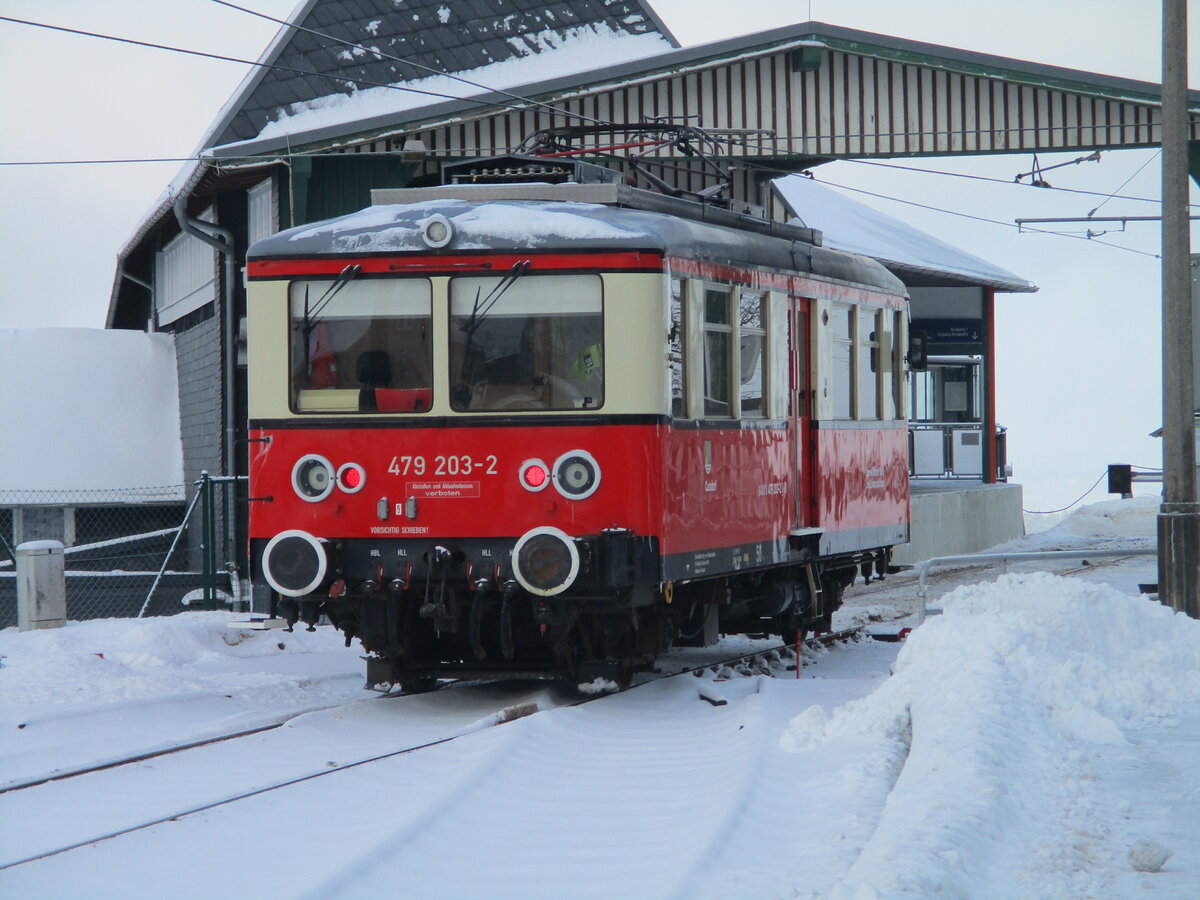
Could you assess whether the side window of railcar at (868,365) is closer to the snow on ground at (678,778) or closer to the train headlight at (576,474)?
the snow on ground at (678,778)

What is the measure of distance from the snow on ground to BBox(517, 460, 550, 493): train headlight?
128 centimetres

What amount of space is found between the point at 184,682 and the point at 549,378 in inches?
139

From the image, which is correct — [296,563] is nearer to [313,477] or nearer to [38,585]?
[313,477]

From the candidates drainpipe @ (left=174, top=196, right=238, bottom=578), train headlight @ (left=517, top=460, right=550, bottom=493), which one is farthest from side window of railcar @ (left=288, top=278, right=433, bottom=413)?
drainpipe @ (left=174, top=196, right=238, bottom=578)

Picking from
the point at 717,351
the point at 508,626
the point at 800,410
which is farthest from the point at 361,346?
the point at 800,410

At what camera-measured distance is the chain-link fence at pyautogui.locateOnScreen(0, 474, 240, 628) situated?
54.8ft

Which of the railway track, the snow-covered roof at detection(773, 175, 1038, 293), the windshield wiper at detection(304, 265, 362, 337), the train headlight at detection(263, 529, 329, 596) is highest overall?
the snow-covered roof at detection(773, 175, 1038, 293)

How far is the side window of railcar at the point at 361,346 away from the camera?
31.2ft

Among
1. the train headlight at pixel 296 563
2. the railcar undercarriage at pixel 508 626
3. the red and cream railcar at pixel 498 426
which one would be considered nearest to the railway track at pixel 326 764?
the railcar undercarriage at pixel 508 626

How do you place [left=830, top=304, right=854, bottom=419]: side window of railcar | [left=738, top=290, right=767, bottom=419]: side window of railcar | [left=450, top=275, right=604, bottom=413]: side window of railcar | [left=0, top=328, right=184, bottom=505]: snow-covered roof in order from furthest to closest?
[left=0, top=328, right=184, bottom=505]: snow-covered roof < [left=830, top=304, right=854, bottom=419]: side window of railcar < [left=738, top=290, right=767, bottom=419]: side window of railcar < [left=450, top=275, right=604, bottom=413]: side window of railcar

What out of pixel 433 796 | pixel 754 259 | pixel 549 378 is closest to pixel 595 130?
pixel 754 259

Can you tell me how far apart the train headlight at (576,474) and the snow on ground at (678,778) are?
124 centimetres

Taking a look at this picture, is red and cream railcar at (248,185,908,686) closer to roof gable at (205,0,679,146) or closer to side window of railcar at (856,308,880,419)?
side window of railcar at (856,308,880,419)

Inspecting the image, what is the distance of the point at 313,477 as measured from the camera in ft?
31.6
